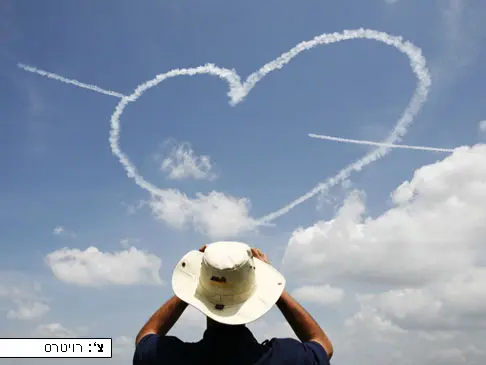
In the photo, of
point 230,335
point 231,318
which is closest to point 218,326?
point 230,335

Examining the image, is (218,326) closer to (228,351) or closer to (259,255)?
(228,351)

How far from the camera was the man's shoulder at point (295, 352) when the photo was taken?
754cm

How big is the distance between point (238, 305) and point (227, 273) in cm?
66

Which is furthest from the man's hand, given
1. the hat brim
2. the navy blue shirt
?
the navy blue shirt

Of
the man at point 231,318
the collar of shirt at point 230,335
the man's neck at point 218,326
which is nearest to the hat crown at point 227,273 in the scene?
the man at point 231,318

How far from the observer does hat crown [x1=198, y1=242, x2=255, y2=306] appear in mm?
7695

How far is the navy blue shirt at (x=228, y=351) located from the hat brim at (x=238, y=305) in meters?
0.27

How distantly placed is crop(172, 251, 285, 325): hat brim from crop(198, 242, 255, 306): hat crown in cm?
14

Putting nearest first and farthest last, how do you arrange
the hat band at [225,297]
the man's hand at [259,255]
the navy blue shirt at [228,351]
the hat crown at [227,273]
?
the navy blue shirt at [228,351] → the hat crown at [227,273] → the hat band at [225,297] → the man's hand at [259,255]

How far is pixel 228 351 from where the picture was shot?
7.52 meters

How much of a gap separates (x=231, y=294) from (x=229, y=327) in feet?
1.74

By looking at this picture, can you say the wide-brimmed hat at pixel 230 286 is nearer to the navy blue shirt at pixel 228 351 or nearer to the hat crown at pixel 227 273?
the hat crown at pixel 227 273

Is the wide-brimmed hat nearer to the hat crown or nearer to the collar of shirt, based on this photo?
the hat crown

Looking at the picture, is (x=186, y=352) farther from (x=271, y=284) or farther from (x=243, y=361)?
(x=271, y=284)
